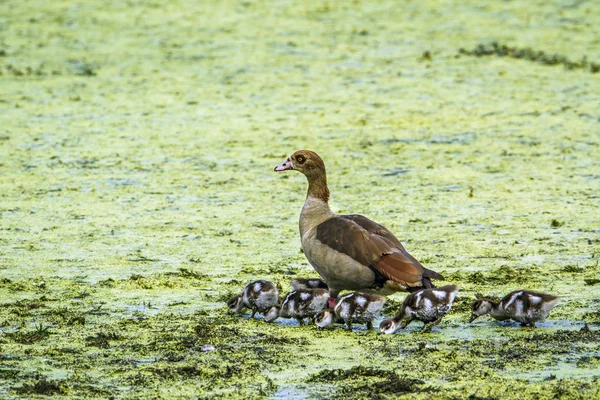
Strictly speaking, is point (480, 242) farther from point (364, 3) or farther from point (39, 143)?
point (364, 3)

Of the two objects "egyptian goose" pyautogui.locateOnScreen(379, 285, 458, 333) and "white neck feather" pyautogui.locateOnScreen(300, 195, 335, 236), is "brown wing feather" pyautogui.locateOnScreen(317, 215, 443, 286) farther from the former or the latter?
"egyptian goose" pyautogui.locateOnScreen(379, 285, 458, 333)

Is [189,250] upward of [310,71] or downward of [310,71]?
downward

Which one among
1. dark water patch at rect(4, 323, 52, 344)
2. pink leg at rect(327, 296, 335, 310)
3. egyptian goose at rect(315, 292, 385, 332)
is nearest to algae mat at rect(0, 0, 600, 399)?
dark water patch at rect(4, 323, 52, 344)

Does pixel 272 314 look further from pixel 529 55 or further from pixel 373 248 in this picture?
pixel 529 55

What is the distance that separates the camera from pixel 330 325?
6.06 meters

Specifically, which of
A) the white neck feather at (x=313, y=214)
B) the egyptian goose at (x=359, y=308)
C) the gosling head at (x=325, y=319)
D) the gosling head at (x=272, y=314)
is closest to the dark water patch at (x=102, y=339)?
the gosling head at (x=272, y=314)

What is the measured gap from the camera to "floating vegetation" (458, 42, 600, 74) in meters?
14.3

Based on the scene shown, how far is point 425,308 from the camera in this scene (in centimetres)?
569

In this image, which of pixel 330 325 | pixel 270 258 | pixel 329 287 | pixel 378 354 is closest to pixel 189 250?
pixel 270 258

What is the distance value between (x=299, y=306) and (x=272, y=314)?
0.68ft

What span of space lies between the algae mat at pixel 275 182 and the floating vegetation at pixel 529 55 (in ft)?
0.23

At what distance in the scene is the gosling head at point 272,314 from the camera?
6.11m

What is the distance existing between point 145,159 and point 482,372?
6.55 m

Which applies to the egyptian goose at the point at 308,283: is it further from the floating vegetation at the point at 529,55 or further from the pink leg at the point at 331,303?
the floating vegetation at the point at 529,55
